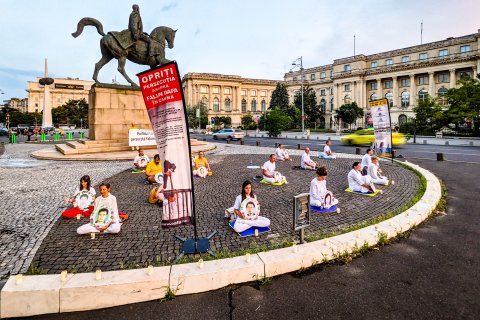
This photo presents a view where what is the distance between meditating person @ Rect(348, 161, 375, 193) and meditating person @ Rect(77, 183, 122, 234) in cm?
646

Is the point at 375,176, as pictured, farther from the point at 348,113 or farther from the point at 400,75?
the point at 400,75

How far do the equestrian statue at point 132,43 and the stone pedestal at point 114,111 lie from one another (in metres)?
0.71

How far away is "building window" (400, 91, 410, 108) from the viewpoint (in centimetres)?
6938

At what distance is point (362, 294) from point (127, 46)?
57.0ft

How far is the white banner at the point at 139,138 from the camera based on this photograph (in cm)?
1691

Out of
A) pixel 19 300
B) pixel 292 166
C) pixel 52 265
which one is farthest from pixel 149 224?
pixel 292 166

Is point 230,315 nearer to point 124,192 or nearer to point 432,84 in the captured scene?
point 124,192

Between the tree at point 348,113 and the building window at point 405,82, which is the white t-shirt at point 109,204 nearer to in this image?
the tree at point 348,113

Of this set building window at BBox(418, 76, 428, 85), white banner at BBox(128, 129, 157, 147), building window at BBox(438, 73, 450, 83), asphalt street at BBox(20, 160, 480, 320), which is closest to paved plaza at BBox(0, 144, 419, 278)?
asphalt street at BBox(20, 160, 480, 320)

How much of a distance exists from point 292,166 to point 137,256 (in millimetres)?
10489

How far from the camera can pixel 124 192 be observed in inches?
350

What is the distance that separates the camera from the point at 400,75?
226ft

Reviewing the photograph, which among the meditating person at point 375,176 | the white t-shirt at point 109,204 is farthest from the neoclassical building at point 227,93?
the white t-shirt at point 109,204

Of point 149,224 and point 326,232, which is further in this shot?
point 149,224
